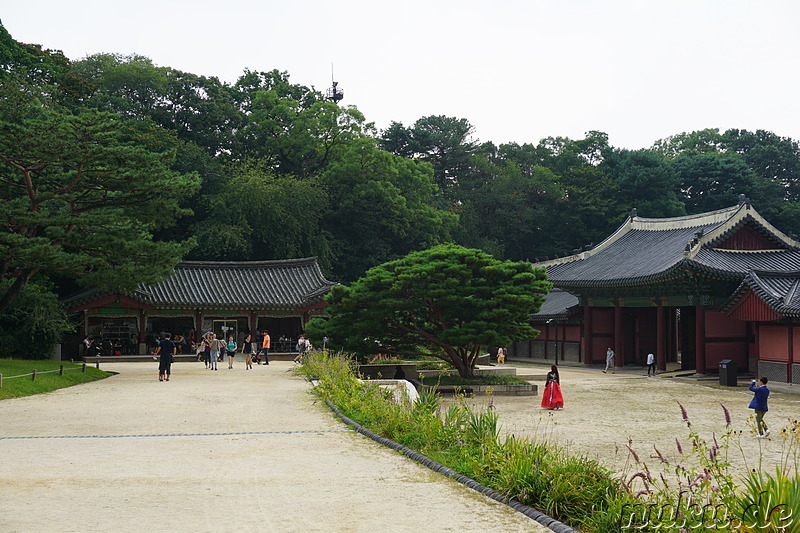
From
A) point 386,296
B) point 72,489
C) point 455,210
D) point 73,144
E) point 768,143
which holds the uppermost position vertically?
point 768,143

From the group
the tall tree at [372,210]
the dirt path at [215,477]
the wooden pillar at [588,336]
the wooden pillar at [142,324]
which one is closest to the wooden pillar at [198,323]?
the wooden pillar at [142,324]

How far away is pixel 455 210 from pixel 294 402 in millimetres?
47738

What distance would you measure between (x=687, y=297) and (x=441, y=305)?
1481 centimetres

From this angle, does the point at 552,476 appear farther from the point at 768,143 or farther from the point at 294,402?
the point at 768,143

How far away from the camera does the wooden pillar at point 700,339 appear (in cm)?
3531

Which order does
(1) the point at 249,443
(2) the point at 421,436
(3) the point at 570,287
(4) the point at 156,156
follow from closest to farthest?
(2) the point at 421,436 < (1) the point at 249,443 < (4) the point at 156,156 < (3) the point at 570,287

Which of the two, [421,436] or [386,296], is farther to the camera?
[386,296]

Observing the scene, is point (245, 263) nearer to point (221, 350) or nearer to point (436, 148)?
point (221, 350)

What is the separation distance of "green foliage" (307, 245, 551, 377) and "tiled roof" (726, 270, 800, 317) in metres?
8.91

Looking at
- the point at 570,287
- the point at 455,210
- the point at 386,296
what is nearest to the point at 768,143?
the point at 455,210

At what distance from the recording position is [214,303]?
46438 millimetres

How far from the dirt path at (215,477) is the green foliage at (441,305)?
804cm

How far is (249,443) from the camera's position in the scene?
14164 millimetres

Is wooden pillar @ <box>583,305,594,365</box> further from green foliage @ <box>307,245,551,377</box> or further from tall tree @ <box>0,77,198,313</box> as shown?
tall tree @ <box>0,77,198,313</box>
